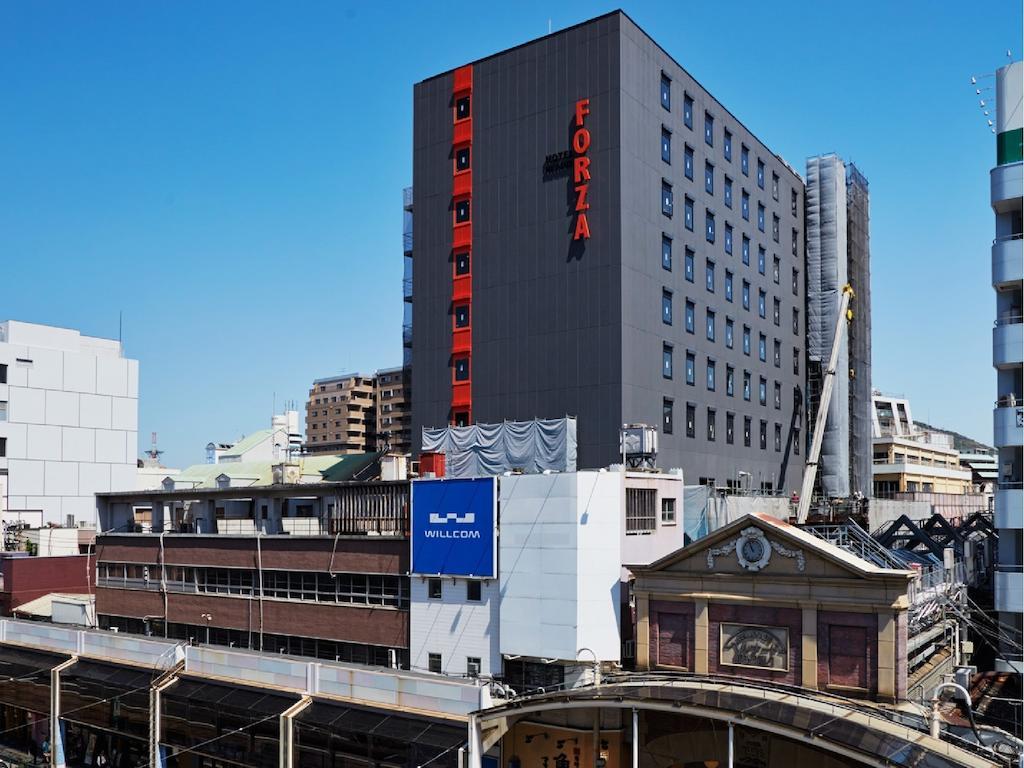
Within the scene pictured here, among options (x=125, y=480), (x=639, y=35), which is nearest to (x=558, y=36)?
(x=639, y=35)

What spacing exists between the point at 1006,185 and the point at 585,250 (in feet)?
76.1

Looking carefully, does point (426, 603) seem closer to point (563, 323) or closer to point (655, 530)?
point (655, 530)

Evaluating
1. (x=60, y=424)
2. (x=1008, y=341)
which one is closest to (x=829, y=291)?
(x=1008, y=341)

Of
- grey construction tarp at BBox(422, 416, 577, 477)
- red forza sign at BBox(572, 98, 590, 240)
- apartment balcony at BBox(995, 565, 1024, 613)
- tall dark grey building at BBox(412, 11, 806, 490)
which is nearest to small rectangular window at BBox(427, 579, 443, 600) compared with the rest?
grey construction tarp at BBox(422, 416, 577, 477)

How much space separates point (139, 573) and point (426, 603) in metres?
23.9

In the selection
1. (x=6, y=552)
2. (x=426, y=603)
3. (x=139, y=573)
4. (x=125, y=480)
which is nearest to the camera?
(x=426, y=603)

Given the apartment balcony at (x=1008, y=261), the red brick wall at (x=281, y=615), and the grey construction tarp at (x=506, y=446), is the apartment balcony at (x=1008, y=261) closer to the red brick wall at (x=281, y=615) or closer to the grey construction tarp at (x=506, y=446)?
the grey construction tarp at (x=506, y=446)

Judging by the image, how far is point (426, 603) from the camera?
45.6m

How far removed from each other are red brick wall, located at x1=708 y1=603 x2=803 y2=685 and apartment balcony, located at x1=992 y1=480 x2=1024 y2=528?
60.2 feet

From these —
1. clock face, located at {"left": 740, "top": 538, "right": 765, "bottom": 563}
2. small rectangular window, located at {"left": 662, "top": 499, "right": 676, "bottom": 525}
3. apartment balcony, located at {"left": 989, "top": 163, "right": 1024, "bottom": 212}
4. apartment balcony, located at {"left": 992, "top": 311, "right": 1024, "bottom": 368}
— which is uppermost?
apartment balcony, located at {"left": 989, "top": 163, "right": 1024, "bottom": 212}

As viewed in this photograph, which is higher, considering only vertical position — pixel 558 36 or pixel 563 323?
pixel 558 36

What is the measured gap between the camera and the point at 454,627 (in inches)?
1757

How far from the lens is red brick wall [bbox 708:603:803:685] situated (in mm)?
35625

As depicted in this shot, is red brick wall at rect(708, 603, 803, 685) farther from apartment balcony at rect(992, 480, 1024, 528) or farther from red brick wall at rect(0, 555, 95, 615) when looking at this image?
red brick wall at rect(0, 555, 95, 615)
